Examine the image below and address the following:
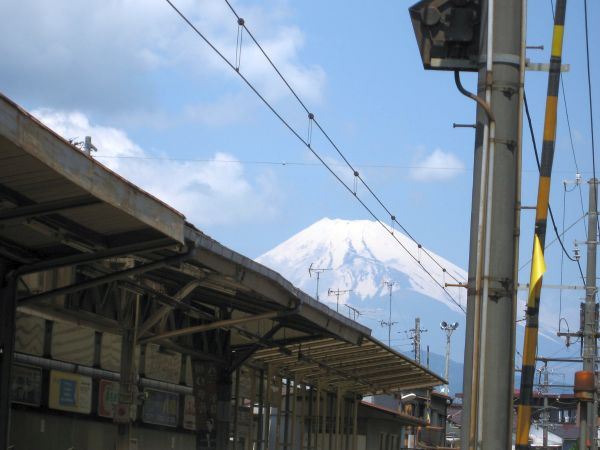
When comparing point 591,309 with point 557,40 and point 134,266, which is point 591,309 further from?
point 557,40

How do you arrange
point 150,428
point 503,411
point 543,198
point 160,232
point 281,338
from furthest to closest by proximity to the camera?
1. point 281,338
2. point 150,428
3. point 160,232
4. point 543,198
5. point 503,411

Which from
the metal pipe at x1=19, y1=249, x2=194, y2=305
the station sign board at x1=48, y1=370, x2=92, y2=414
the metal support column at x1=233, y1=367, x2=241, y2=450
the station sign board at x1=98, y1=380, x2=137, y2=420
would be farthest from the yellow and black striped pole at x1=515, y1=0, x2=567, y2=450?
the metal support column at x1=233, y1=367, x2=241, y2=450

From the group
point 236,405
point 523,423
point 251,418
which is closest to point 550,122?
point 523,423

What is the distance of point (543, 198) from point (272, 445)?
961 inches

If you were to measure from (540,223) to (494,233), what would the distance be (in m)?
0.82

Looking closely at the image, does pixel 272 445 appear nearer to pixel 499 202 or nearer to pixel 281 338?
pixel 281 338

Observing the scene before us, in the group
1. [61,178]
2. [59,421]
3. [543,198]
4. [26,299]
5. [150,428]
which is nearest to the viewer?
[543,198]

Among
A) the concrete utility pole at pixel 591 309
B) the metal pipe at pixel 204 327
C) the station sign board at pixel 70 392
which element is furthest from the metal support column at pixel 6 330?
the concrete utility pole at pixel 591 309

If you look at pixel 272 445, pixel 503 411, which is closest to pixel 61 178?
pixel 503 411

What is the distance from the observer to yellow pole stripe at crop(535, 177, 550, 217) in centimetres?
834

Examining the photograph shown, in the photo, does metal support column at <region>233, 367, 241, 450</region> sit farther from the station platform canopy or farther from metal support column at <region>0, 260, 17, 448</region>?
metal support column at <region>0, 260, 17, 448</region>

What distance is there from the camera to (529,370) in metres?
8.78

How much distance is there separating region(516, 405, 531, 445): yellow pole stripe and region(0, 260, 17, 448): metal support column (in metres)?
6.54

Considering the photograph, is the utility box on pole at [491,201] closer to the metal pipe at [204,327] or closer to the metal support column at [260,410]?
the metal pipe at [204,327]
